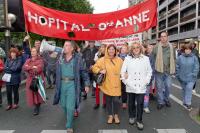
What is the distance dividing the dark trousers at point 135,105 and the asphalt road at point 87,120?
242 mm

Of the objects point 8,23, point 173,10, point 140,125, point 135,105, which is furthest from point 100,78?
point 173,10

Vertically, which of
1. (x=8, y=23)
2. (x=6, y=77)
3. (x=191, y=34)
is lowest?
(x=6, y=77)

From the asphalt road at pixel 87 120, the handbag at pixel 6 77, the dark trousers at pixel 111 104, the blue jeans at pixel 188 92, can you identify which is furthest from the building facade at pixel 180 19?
the dark trousers at pixel 111 104

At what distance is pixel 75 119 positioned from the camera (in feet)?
26.3

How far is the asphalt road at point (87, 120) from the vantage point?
7168mm

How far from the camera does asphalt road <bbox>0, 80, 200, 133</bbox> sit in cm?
717

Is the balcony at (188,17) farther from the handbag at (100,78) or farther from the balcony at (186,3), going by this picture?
the handbag at (100,78)

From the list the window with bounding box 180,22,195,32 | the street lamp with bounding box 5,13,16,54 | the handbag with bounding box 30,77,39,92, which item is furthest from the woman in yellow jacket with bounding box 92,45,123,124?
the window with bounding box 180,22,195,32

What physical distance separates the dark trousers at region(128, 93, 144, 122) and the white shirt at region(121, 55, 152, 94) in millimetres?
140

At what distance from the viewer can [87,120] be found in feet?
26.0

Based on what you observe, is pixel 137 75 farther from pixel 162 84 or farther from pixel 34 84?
pixel 34 84

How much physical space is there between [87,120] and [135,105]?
1.07 metres

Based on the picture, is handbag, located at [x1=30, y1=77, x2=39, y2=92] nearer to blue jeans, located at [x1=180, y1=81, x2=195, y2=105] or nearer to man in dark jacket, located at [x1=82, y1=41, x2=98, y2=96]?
man in dark jacket, located at [x1=82, y1=41, x2=98, y2=96]

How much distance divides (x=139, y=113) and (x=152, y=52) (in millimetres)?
Result: 2466
